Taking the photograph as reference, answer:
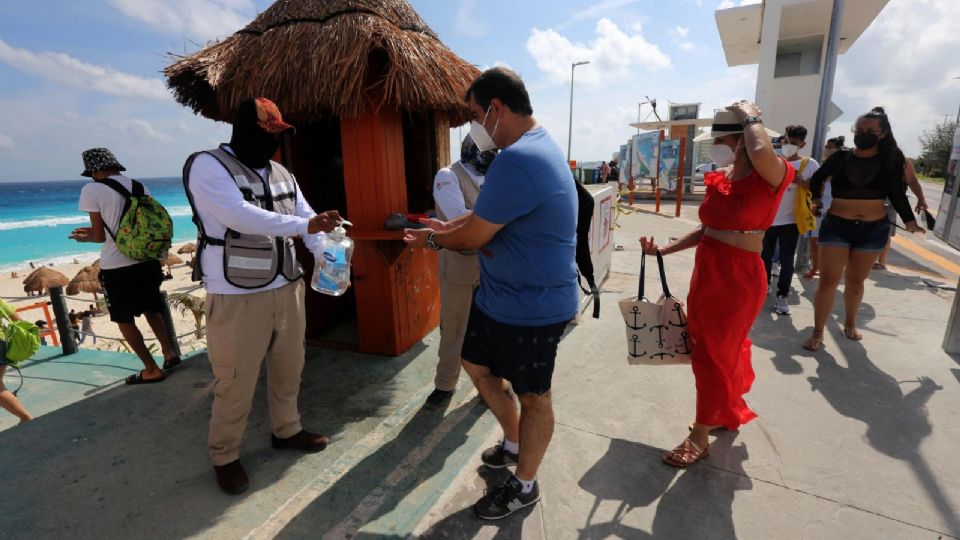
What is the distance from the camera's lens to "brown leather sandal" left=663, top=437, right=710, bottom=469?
247cm

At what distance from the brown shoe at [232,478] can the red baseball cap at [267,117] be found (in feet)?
5.85

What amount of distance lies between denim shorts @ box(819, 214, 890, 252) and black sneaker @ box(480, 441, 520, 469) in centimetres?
339

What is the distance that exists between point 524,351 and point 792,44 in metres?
18.9

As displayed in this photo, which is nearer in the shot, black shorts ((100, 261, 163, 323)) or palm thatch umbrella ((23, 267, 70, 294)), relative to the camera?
black shorts ((100, 261, 163, 323))

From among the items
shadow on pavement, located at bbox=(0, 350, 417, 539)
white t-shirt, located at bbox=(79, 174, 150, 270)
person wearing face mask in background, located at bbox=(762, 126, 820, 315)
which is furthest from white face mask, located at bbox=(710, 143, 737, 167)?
white t-shirt, located at bbox=(79, 174, 150, 270)

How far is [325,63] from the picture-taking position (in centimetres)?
321

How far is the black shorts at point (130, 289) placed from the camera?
3516 mm

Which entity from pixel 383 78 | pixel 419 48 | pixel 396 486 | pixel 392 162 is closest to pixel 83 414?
pixel 396 486

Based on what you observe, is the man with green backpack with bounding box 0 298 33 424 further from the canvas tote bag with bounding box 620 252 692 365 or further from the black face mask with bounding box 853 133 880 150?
the black face mask with bounding box 853 133 880 150

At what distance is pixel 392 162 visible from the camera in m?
3.71

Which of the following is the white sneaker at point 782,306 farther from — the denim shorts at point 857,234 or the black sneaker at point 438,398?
the black sneaker at point 438,398

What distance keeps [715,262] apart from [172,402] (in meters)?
3.78

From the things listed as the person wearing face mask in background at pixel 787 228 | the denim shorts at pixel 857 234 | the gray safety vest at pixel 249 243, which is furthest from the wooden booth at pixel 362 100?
the person wearing face mask in background at pixel 787 228

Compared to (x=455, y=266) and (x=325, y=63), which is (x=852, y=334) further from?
(x=325, y=63)
